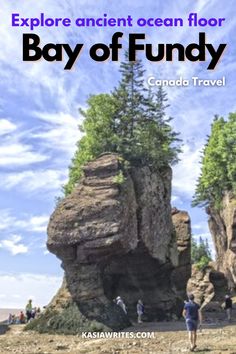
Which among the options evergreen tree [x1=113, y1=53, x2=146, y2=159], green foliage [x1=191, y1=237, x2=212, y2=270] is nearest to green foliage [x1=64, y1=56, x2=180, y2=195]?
evergreen tree [x1=113, y1=53, x2=146, y2=159]

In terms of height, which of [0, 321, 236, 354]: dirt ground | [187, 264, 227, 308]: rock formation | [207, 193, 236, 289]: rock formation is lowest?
[0, 321, 236, 354]: dirt ground

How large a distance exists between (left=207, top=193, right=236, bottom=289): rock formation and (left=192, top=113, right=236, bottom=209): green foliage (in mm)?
1731

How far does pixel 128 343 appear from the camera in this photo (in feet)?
100

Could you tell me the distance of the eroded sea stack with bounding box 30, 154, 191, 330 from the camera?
134 feet

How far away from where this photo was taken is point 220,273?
72.9m

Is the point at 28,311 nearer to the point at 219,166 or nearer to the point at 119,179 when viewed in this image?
the point at 119,179

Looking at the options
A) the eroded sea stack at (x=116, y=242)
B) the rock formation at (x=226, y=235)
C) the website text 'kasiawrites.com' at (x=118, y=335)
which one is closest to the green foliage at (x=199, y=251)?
the rock formation at (x=226, y=235)

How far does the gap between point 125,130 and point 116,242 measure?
14.2 meters

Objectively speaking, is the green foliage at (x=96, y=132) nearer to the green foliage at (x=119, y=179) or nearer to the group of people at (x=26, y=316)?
the green foliage at (x=119, y=179)

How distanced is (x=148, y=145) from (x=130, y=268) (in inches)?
476

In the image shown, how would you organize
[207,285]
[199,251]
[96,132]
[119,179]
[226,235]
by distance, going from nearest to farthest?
[119,179] → [96,132] → [207,285] → [226,235] → [199,251]

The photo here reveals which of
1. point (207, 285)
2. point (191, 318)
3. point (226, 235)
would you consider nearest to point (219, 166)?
point (226, 235)

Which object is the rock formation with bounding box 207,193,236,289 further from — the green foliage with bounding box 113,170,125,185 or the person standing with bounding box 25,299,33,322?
the person standing with bounding box 25,299,33,322

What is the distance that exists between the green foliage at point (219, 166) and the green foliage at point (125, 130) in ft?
54.4
